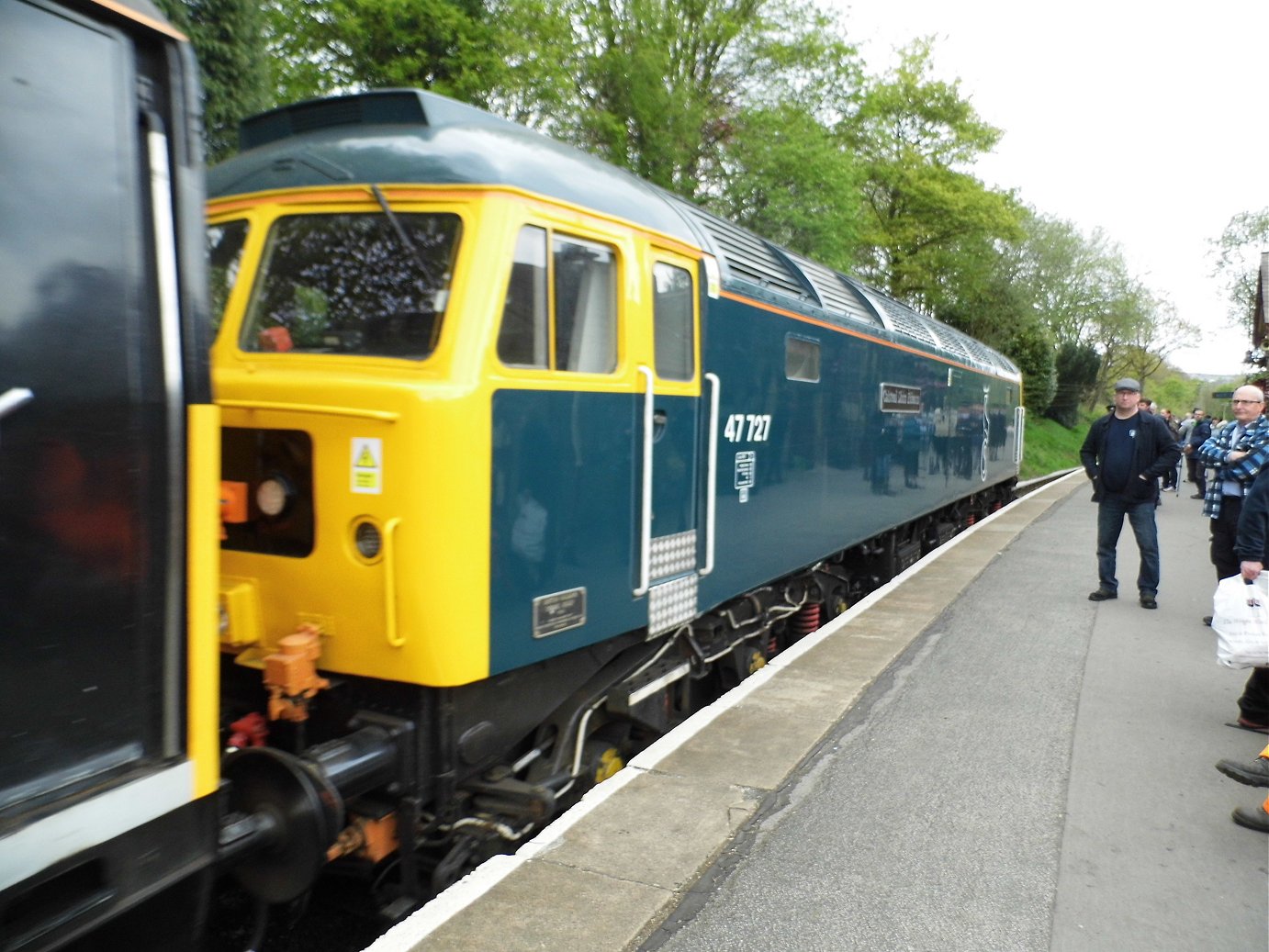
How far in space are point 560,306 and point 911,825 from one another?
7.97 ft

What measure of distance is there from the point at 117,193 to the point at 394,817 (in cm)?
222

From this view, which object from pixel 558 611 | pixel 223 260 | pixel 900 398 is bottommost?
pixel 558 611

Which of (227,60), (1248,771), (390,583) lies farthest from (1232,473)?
(227,60)

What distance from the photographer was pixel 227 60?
8453mm

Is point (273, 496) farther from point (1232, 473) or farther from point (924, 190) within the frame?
point (924, 190)

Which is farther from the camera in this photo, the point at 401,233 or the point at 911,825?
the point at 911,825

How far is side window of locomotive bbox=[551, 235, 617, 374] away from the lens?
3659 mm

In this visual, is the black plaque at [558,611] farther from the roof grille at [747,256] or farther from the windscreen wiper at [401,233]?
the roof grille at [747,256]

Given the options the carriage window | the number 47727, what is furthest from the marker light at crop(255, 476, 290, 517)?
the carriage window

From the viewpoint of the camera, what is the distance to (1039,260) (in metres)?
37.2

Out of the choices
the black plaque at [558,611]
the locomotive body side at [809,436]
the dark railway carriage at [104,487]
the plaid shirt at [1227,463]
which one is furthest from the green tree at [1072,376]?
the dark railway carriage at [104,487]

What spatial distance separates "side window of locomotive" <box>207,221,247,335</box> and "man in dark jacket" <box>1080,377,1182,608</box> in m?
6.55

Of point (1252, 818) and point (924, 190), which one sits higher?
point (924, 190)

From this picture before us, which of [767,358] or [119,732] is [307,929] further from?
[767,358]
